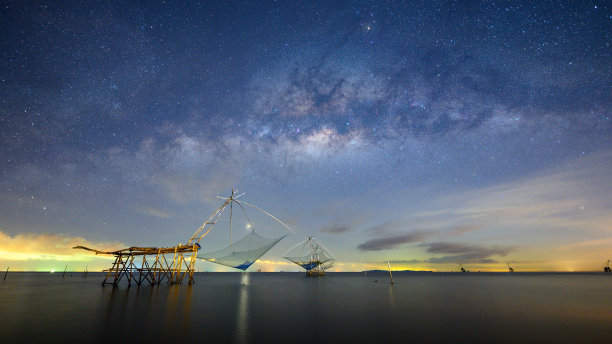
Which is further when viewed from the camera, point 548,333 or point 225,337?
point 548,333

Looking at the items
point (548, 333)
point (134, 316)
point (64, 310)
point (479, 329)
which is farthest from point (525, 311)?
point (64, 310)

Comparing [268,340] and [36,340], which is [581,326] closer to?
[268,340]

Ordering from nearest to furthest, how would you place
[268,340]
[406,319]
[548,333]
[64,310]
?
[268,340] < [548,333] < [406,319] < [64,310]

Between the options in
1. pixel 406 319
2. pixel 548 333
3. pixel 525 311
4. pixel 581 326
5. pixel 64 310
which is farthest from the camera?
pixel 525 311

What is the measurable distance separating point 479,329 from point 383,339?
5.81 meters

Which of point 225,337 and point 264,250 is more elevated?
point 264,250

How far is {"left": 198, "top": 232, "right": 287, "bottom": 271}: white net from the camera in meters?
27.2

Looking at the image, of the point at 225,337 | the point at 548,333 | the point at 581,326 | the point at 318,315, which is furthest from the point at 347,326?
the point at 581,326

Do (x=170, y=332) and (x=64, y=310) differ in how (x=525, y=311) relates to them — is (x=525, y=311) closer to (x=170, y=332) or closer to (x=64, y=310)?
(x=170, y=332)

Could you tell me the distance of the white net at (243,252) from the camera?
27.2 meters

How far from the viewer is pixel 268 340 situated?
11.3 meters

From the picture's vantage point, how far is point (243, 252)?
2823cm

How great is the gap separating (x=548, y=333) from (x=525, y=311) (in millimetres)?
8285

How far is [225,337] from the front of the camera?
11.5 metres
